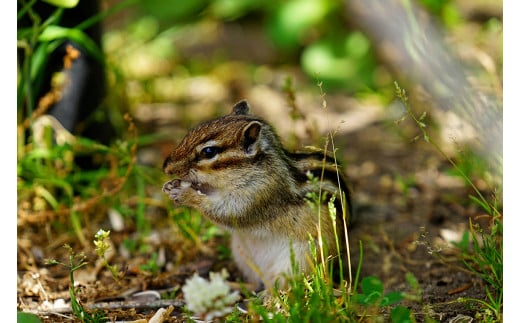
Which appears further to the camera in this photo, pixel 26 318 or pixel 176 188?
pixel 176 188

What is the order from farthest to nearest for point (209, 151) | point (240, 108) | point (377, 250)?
point (377, 250)
point (240, 108)
point (209, 151)

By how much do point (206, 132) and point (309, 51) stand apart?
3.05m

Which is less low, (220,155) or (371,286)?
(220,155)

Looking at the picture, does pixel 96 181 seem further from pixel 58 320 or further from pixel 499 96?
pixel 499 96

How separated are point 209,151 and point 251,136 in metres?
0.20

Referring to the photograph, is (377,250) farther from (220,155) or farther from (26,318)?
(26,318)

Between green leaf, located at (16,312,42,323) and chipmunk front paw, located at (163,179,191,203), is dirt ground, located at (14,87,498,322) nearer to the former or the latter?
green leaf, located at (16,312,42,323)

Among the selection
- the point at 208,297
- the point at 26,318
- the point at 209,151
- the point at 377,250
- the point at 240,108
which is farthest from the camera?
the point at 377,250

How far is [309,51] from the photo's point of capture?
6.12 metres

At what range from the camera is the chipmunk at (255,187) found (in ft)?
10.6

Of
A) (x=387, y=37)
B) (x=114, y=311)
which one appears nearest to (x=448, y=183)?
(x=387, y=37)

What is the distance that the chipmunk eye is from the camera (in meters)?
3.22

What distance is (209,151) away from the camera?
3.23 m

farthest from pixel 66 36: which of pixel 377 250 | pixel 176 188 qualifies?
pixel 377 250
